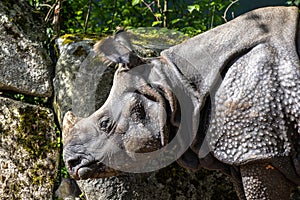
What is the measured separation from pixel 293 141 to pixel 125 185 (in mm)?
1985

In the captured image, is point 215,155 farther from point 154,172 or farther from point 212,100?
point 154,172

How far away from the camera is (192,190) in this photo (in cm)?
648

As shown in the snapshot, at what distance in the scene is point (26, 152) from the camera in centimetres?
695

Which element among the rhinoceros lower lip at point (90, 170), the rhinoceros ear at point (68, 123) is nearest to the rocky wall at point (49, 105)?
the rhinoceros ear at point (68, 123)

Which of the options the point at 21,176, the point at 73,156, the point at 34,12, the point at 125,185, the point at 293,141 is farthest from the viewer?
the point at 34,12

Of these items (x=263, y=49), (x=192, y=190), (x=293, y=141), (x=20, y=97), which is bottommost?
(x=192, y=190)

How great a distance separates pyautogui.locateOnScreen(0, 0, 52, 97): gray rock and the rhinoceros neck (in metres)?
2.16

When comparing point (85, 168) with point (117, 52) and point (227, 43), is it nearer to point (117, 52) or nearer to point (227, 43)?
point (117, 52)

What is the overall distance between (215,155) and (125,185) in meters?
1.55

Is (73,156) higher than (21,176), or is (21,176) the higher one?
(73,156)

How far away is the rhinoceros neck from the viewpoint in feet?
16.2

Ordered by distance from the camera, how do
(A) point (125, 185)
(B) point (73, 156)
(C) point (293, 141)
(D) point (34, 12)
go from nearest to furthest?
(C) point (293, 141) < (B) point (73, 156) < (A) point (125, 185) < (D) point (34, 12)

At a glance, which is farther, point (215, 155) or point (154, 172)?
point (154, 172)

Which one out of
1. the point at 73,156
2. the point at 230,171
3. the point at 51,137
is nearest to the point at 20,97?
the point at 51,137
